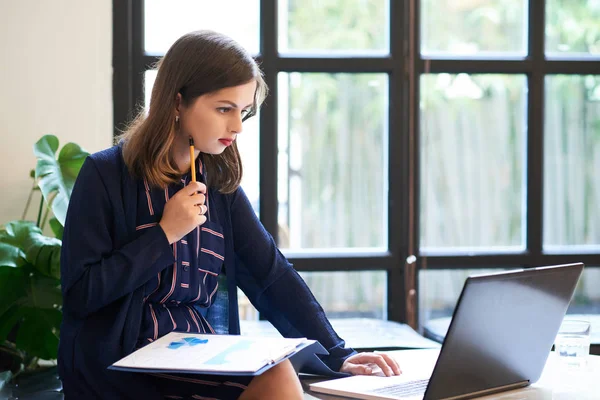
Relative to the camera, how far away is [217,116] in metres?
1.78

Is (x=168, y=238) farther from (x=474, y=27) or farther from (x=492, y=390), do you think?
(x=474, y=27)

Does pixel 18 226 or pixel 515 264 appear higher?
pixel 18 226

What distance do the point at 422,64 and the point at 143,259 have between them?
81.5 inches

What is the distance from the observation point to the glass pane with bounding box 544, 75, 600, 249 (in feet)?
11.8

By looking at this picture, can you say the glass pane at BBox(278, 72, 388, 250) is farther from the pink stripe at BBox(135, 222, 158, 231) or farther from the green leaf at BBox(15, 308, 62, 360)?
the pink stripe at BBox(135, 222, 158, 231)

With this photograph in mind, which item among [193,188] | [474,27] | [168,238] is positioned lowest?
[168,238]

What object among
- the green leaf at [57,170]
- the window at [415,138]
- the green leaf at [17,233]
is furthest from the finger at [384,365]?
the window at [415,138]

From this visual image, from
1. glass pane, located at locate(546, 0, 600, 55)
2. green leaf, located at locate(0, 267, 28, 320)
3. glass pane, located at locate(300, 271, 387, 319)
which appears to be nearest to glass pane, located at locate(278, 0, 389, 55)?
glass pane, located at locate(546, 0, 600, 55)

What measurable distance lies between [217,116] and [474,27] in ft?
6.75

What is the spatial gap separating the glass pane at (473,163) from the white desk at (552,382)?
5.45 ft

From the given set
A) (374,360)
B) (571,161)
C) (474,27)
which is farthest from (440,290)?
(374,360)

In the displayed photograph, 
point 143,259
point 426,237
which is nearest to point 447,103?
point 426,237

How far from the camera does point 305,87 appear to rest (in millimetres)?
3455

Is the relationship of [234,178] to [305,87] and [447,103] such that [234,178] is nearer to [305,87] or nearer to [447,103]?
[305,87]
